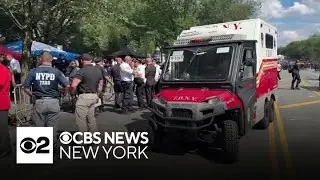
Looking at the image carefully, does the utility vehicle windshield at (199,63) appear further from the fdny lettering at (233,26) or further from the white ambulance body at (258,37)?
the fdny lettering at (233,26)

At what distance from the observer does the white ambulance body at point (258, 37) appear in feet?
32.0

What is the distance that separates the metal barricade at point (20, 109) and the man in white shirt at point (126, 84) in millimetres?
3757

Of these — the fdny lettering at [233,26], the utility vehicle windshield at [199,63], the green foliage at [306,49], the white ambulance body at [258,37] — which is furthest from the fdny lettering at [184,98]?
the green foliage at [306,49]

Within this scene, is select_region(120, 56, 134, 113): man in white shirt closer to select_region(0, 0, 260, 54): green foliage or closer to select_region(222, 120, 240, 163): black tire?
select_region(0, 0, 260, 54): green foliage

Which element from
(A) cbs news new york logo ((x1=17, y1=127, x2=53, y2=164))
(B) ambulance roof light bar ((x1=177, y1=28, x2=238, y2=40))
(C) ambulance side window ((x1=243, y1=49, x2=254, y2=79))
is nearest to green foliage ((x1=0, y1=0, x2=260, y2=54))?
(B) ambulance roof light bar ((x1=177, y1=28, x2=238, y2=40))

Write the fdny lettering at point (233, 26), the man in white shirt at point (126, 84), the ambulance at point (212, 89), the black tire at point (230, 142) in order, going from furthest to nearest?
the man in white shirt at point (126, 84) → the fdny lettering at point (233, 26) → the ambulance at point (212, 89) → the black tire at point (230, 142)

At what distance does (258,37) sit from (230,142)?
3425 mm

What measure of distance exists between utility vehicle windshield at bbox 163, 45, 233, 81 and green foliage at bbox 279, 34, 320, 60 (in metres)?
147

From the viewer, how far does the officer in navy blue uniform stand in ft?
25.2

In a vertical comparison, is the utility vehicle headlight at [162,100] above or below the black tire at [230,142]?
above

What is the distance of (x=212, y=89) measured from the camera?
27.8ft

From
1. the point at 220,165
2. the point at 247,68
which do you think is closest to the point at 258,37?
the point at 247,68

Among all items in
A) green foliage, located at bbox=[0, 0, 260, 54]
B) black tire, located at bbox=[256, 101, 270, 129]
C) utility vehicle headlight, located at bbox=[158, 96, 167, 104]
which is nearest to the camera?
utility vehicle headlight, located at bbox=[158, 96, 167, 104]

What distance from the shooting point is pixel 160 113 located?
26.8 ft
